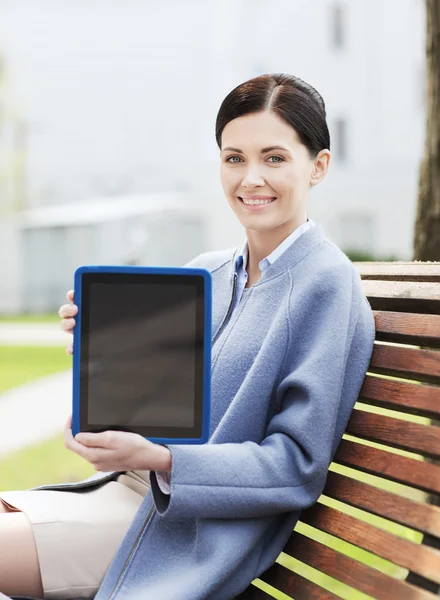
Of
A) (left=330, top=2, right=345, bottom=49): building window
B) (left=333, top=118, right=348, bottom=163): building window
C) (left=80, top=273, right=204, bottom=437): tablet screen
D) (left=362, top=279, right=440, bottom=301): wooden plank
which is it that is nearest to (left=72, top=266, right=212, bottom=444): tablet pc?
(left=80, top=273, right=204, bottom=437): tablet screen

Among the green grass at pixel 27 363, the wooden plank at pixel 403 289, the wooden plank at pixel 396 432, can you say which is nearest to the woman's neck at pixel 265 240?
the wooden plank at pixel 403 289

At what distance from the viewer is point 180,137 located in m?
23.6

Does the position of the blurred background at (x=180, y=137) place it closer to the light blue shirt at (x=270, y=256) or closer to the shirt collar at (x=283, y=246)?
the light blue shirt at (x=270, y=256)

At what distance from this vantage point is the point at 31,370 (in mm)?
10133

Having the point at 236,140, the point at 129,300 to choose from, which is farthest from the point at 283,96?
the point at 129,300

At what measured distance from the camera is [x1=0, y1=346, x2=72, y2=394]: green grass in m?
9.46

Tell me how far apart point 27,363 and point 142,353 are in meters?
9.27

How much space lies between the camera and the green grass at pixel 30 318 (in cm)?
1778

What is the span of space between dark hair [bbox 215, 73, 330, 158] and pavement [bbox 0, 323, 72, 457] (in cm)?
434

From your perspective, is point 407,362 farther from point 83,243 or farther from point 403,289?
point 83,243

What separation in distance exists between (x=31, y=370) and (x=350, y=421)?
330 inches

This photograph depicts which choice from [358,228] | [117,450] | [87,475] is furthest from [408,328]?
[358,228]

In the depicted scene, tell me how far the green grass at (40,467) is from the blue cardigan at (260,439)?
323 cm

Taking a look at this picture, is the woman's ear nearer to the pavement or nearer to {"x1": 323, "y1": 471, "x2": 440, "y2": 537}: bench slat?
{"x1": 323, "y1": 471, "x2": 440, "y2": 537}: bench slat
